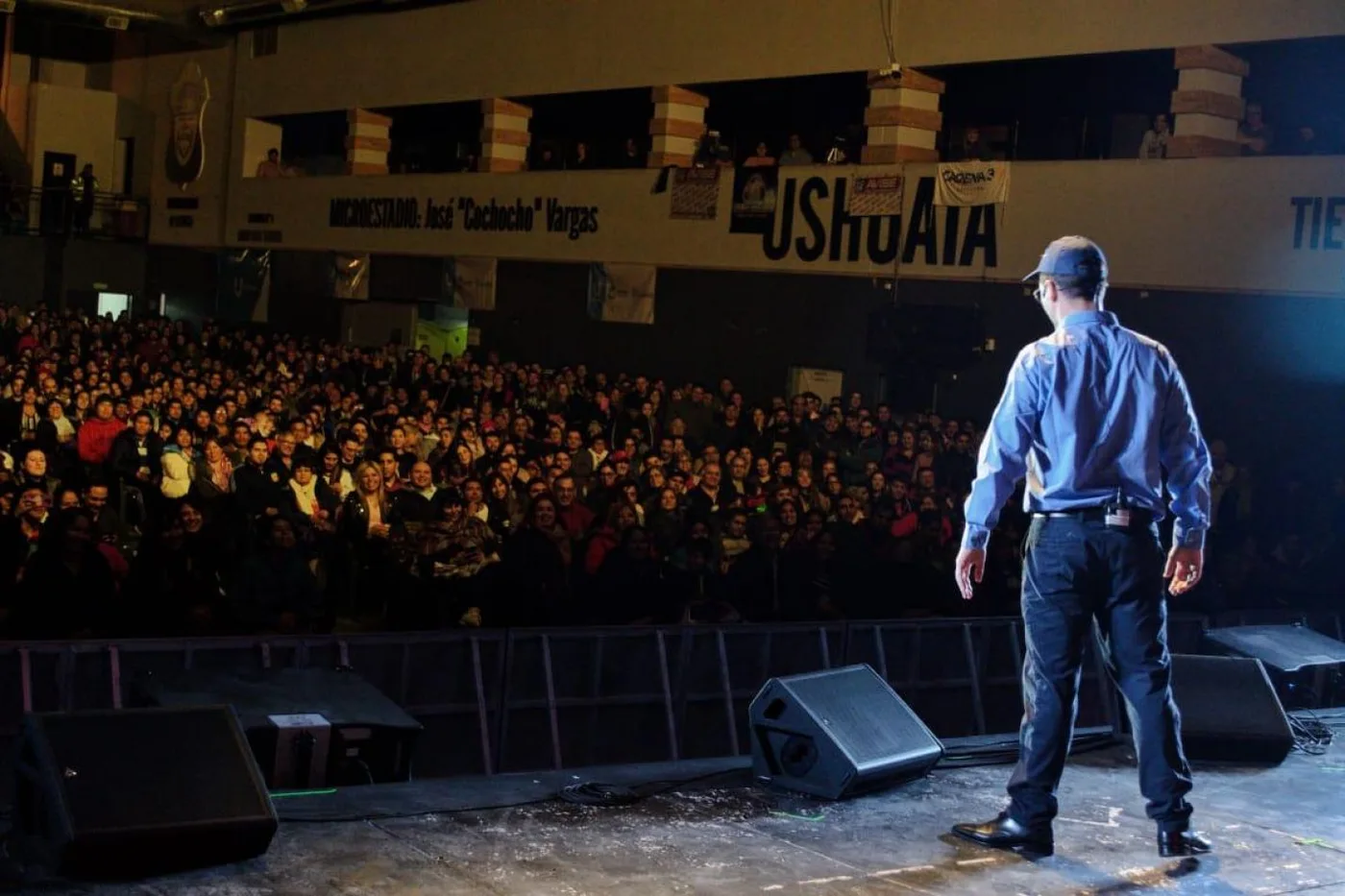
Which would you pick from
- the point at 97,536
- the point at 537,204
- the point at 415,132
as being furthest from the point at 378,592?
the point at 415,132

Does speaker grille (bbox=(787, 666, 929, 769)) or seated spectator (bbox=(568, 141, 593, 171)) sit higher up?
seated spectator (bbox=(568, 141, 593, 171))

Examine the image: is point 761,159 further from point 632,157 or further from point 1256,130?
point 1256,130

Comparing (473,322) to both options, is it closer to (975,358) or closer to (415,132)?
(415,132)

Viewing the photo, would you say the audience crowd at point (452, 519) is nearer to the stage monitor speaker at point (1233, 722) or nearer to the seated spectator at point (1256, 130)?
the stage monitor speaker at point (1233, 722)

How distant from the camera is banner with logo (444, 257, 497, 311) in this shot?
2406cm

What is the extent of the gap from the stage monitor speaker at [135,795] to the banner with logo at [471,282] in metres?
20.4

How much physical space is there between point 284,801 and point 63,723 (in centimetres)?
74

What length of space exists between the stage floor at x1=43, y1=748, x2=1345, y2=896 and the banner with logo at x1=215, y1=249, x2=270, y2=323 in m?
24.9

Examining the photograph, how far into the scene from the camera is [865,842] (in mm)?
4219

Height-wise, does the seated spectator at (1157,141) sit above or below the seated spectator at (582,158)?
below

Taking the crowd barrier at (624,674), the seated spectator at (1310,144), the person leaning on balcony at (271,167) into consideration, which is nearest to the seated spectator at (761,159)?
the seated spectator at (1310,144)

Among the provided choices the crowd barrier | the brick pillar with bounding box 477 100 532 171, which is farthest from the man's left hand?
the brick pillar with bounding box 477 100 532 171

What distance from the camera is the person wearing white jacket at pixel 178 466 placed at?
11.0m

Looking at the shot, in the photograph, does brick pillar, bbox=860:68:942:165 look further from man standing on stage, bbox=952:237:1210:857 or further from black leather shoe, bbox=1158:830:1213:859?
black leather shoe, bbox=1158:830:1213:859
